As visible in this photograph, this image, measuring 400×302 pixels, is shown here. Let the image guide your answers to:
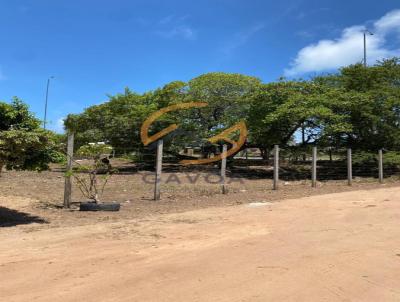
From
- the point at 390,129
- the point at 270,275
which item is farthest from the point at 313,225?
the point at 390,129

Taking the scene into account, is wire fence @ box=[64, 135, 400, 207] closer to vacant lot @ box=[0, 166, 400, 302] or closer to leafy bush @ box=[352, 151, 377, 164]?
leafy bush @ box=[352, 151, 377, 164]

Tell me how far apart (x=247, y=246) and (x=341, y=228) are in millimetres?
2164

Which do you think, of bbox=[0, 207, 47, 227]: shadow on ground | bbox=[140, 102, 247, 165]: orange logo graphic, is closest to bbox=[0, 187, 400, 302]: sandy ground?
bbox=[0, 207, 47, 227]: shadow on ground

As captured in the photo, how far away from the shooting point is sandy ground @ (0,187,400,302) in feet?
13.5

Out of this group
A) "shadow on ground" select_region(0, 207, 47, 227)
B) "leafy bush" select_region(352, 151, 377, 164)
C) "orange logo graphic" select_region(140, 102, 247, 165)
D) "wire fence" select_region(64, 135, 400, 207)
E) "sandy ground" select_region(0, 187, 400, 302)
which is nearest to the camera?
"sandy ground" select_region(0, 187, 400, 302)

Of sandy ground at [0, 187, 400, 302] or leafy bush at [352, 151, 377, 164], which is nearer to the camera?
sandy ground at [0, 187, 400, 302]

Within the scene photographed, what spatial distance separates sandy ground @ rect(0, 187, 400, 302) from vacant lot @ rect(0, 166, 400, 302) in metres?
0.01

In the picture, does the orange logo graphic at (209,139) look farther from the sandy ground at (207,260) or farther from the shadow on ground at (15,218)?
the sandy ground at (207,260)

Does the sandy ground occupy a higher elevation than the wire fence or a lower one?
lower

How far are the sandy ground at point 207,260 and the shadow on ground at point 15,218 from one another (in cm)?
41

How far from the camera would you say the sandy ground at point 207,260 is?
4109 mm

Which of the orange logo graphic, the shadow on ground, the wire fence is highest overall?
the orange logo graphic

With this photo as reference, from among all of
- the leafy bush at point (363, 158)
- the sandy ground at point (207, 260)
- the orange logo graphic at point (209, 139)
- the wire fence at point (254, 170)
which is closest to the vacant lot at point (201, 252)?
the sandy ground at point (207, 260)

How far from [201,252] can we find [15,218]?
4.44 metres
